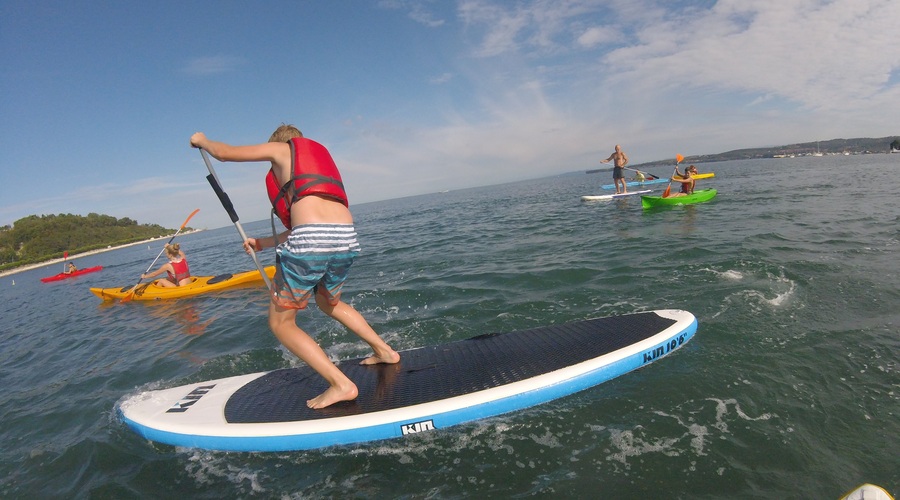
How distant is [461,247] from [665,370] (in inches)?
332

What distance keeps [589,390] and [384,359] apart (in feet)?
6.83

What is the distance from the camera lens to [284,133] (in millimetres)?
3174

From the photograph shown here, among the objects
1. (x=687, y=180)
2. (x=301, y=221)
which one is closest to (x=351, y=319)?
(x=301, y=221)

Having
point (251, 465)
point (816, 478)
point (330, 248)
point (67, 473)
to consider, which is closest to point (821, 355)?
point (816, 478)

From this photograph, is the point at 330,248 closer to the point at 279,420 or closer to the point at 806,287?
the point at 279,420

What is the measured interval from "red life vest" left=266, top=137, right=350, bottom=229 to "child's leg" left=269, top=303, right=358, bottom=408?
30.2 inches

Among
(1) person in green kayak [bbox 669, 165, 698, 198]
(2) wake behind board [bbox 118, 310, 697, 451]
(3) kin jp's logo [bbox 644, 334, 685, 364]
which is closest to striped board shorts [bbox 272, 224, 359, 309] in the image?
(2) wake behind board [bbox 118, 310, 697, 451]

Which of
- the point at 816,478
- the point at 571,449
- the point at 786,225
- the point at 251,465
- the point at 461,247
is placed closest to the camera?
the point at 816,478

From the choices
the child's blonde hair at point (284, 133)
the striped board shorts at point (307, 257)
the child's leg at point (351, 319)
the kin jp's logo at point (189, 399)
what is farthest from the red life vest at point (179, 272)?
the striped board shorts at point (307, 257)

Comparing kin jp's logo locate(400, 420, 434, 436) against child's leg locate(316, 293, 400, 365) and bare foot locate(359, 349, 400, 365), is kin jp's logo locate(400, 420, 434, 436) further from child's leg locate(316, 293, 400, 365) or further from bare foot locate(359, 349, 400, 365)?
bare foot locate(359, 349, 400, 365)

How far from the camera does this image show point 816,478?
2.33m

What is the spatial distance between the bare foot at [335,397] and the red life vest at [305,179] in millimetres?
1500

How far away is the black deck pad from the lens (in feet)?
10.5

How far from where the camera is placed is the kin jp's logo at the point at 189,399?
3.58 m
